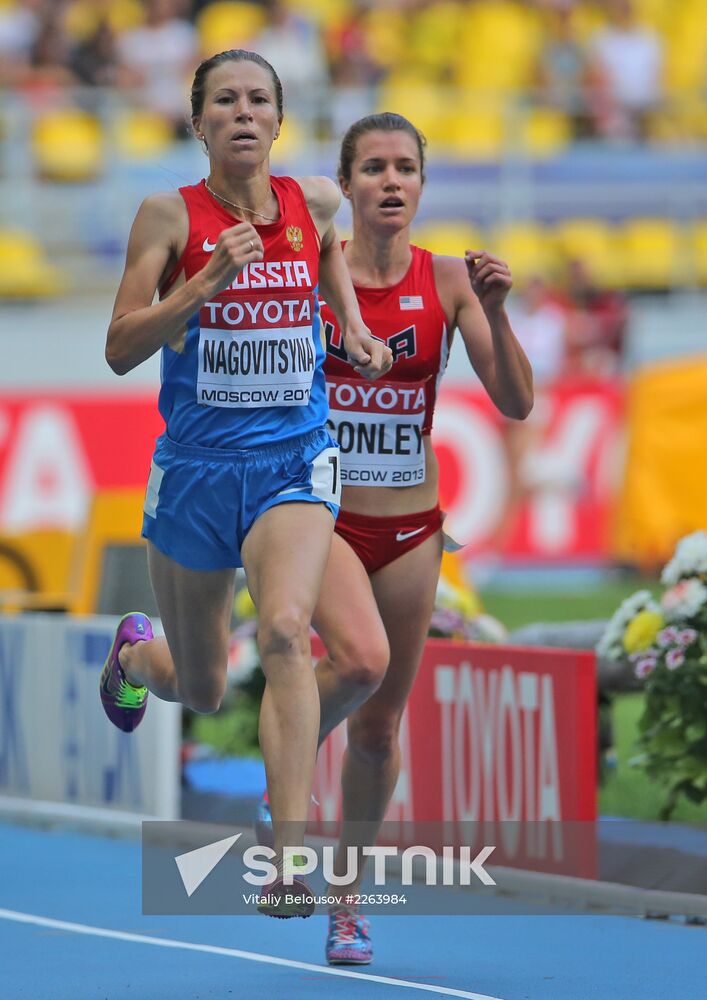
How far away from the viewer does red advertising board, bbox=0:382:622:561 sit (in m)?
16.3

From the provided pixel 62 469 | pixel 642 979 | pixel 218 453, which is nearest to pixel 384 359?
pixel 218 453

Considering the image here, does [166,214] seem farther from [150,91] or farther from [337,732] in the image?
[150,91]

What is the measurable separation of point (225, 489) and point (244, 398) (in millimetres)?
257

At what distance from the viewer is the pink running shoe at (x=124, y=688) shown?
249 inches

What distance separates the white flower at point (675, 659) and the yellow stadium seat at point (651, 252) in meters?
13.3

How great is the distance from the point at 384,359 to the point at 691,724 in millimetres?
2473

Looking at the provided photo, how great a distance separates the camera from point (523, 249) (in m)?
19.1

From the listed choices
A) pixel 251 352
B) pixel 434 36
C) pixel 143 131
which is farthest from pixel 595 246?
pixel 251 352

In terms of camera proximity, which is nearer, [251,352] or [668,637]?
[251,352]

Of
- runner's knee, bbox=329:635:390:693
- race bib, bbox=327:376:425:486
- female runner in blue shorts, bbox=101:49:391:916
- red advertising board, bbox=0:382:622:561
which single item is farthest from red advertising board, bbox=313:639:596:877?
red advertising board, bbox=0:382:622:561

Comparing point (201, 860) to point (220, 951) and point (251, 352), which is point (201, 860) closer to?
point (220, 951)

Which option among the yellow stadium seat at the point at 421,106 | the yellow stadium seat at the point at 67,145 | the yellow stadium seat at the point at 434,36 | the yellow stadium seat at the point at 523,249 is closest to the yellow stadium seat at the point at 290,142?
the yellow stadium seat at the point at 421,106

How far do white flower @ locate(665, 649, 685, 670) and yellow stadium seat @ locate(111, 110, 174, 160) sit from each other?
38.5 feet

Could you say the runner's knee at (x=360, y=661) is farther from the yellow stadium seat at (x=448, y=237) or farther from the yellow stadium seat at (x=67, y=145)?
the yellow stadium seat at (x=448, y=237)
